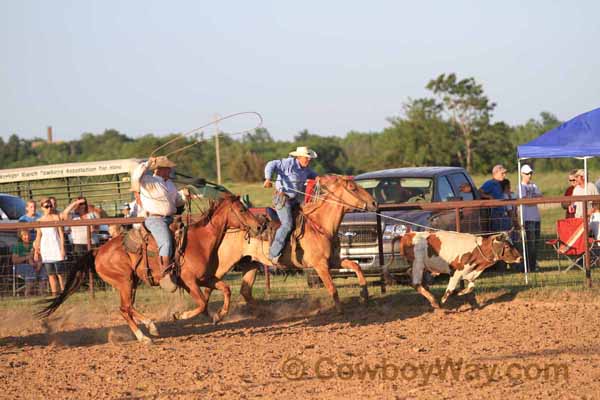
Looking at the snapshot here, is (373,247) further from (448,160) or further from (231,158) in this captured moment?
(448,160)

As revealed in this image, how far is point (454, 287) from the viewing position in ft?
37.2

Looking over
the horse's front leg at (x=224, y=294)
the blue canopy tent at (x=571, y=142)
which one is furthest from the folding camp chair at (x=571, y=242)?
the horse's front leg at (x=224, y=294)

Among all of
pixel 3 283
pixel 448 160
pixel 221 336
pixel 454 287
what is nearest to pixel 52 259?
pixel 3 283

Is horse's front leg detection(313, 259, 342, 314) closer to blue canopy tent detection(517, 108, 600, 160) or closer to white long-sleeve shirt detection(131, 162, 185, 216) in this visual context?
white long-sleeve shirt detection(131, 162, 185, 216)

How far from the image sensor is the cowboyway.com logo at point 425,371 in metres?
7.28

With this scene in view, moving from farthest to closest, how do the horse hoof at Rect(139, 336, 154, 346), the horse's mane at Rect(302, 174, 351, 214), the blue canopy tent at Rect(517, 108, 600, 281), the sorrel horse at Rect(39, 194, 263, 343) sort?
the blue canopy tent at Rect(517, 108, 600, 281), the horse's mane at Rect(302, 174, 351, 214), the sorrel horse at Rect(39, 194, 263, 343), the horse hoof at Rect(139, 336, 154, 346)

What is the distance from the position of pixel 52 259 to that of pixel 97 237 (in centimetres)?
103

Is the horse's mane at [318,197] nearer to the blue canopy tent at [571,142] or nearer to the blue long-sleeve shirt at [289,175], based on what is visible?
the blue long-sleeve shirt at [289,175]

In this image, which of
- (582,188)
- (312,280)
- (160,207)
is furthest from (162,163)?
(582,188)

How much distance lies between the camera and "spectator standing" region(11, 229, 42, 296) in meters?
13.3

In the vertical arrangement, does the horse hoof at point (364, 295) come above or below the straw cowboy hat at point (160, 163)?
below

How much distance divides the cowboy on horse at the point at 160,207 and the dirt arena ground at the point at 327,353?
0.91m

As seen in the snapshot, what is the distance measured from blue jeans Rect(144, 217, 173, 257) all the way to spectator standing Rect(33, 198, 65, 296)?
3465 mm

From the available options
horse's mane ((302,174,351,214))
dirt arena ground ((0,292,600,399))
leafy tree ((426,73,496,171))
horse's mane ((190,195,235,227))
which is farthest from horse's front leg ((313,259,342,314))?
leafy tree ((426,73,496,171))
